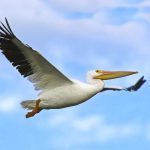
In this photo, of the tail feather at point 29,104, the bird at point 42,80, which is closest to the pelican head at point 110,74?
the bird at point 42,80

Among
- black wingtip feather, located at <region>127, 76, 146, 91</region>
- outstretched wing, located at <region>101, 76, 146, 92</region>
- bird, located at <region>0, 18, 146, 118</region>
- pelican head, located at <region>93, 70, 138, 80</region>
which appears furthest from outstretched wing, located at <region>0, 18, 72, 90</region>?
black wingtip feather, located at <region>127, 76, 146, 91</region>

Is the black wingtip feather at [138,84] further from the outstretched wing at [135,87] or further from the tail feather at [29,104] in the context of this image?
the tail feather at [29,104]

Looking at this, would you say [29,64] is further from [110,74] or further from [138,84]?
[138,84]

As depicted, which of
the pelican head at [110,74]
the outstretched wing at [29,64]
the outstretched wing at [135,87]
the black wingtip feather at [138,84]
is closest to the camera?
the outstretched wing at [29,64]

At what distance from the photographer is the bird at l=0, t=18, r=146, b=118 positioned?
52.6 feet

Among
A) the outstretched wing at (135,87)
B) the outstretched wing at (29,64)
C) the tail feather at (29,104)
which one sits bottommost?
the tail feather at (29,104)

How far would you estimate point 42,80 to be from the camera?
16.4m

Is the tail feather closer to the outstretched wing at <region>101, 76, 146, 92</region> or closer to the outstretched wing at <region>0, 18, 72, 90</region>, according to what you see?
the outstretched wing at <region>0, 18, 72, 90</region>

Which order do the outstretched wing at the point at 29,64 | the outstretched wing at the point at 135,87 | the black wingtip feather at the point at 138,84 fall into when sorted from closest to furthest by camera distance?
the outstretched wing at the point at 29,64 < the outstretched wing at the point at 135,87 < the black wingtip feather at the point at 138,84

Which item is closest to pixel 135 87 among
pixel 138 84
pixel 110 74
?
pixel 138 84

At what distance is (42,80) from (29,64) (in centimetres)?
51

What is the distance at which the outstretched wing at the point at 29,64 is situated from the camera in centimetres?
1602

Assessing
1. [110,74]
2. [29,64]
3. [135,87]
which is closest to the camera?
[29,64]

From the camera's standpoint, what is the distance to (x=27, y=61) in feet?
53.0
